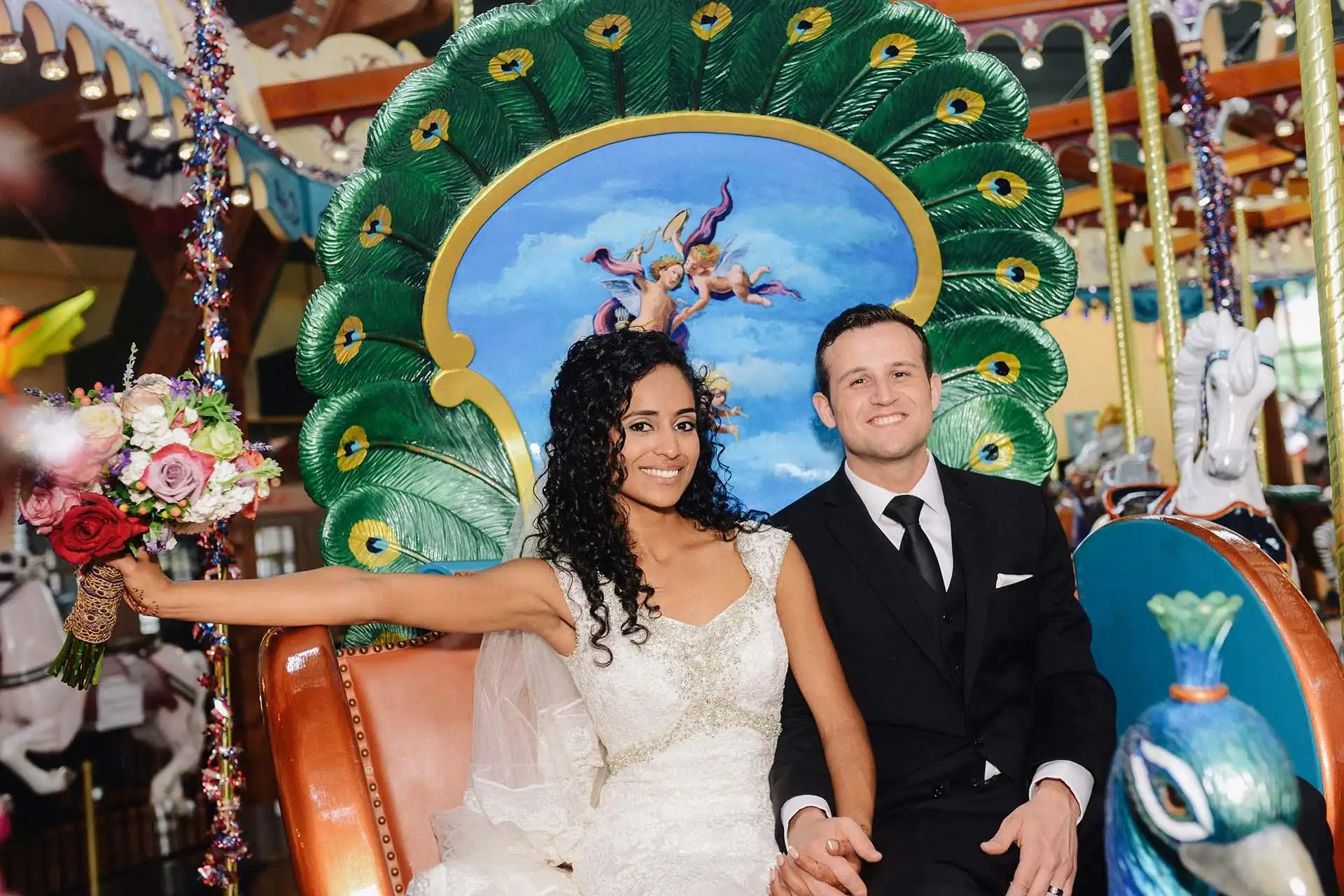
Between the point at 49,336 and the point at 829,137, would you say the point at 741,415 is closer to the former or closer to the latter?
the point at 829,137

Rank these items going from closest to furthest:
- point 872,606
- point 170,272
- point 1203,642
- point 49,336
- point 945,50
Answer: point 1203,642
point 49,336
point 872,606
point 945,50
point 170,272

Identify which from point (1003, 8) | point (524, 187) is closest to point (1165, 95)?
point (1003, 8)

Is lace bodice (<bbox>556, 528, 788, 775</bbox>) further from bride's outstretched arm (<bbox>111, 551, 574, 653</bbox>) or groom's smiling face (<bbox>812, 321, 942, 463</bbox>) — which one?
groom's smiling face (<bbox>812, 321, 942, 463</bbox>)

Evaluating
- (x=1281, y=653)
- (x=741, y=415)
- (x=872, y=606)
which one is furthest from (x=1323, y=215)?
(x=741, y=415)

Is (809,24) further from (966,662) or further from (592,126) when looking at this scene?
(966,662)

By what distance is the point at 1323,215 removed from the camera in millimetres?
2029

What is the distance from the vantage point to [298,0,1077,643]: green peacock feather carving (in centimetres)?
244

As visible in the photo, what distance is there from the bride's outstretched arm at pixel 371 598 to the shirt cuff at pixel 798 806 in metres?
0.49

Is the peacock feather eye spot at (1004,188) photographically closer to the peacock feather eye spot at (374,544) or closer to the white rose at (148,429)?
the peacock feather eye spot at (374,544)

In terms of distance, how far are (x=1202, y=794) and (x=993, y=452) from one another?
184 centimetres

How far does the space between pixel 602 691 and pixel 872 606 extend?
1.67 feet

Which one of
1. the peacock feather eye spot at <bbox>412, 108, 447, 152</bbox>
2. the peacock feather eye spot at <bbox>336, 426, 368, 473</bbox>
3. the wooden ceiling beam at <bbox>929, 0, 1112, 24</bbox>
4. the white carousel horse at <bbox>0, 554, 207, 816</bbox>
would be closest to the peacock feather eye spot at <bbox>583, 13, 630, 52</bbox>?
the peacock feather eye spot at <bbox>412, 108, 447, 152</bbox>

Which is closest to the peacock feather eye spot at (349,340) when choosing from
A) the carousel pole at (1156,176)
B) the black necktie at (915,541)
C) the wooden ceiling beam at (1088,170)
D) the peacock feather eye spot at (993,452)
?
the black necktie at (915,541)

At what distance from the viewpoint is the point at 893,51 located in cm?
257
